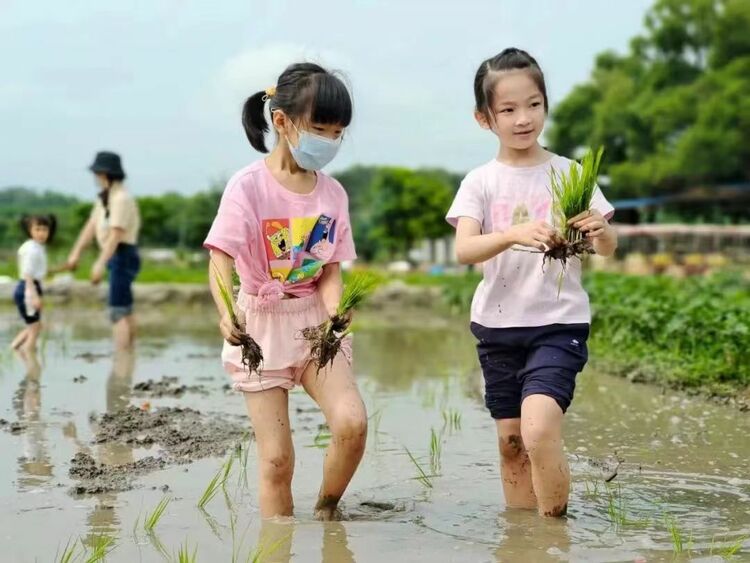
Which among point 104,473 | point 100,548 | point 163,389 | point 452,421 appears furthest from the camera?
point 163,389

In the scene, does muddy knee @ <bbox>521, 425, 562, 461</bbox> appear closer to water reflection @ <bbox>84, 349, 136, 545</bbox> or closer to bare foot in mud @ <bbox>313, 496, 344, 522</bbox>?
bare foot in mud @ <bbox>313, 496, 344, 522</bbox>

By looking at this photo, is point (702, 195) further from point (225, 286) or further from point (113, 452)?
point (225, 286)

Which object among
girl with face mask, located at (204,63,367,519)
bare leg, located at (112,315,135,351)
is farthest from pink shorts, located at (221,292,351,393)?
bare leg, located at (112,315,135,351)

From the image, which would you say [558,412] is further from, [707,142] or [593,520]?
[707,142]

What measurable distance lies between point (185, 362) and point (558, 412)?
550 centimetres

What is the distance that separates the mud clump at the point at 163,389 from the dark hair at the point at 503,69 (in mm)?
3542

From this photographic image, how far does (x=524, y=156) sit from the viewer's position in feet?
11.8

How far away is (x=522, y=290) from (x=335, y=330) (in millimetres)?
633

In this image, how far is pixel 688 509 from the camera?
370 centimetres

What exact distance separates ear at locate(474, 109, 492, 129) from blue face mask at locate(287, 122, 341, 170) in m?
0.51

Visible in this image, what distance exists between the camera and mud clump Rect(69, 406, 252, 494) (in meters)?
4.15

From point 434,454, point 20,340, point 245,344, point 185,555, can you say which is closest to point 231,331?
point 245,344

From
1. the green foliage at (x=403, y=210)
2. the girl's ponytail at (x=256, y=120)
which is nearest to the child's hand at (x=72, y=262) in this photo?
the girl's ponytail at (x=256, y=120)

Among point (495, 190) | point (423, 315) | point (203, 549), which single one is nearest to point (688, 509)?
point (495, 190)
